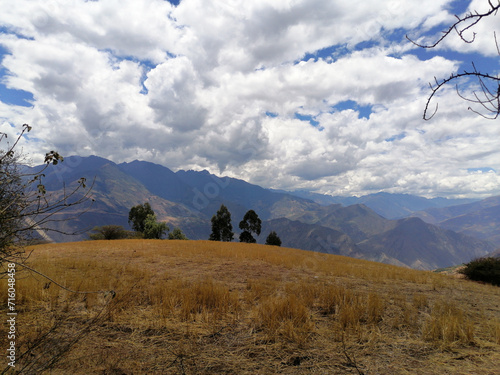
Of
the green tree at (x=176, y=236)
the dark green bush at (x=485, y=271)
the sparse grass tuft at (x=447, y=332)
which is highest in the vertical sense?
the sparse grass tuft at (x=447, y=332)

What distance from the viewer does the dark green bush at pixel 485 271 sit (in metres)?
16.3

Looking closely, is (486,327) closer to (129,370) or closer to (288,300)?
(288,300)

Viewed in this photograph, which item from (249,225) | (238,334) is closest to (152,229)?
(249,225)

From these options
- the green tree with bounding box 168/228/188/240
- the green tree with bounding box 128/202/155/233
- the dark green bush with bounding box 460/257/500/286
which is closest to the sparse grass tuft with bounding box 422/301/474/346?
the dark green bush with bounding box 460/257/500/286

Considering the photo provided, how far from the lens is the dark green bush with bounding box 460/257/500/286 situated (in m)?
16.3

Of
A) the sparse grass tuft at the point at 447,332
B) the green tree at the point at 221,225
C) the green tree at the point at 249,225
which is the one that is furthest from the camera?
the green tree at the point at 221,225

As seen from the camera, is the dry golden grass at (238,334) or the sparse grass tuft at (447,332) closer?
the dry golden grass at (238,334)

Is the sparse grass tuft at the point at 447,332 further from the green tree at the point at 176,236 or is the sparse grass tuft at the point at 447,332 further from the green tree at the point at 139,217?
the green tree at the point at 176,236

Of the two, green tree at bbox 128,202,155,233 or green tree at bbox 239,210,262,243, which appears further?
green tree at bbox 128,202,155,233

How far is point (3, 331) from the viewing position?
4.70 m

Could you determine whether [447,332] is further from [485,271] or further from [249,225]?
[249,225]

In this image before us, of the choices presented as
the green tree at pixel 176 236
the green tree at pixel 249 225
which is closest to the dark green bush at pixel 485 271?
the green tree at pixel 249 225

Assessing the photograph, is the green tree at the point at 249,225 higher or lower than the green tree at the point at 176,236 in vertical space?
higher

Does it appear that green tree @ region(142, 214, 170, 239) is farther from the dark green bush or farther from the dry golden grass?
the dark green bush
